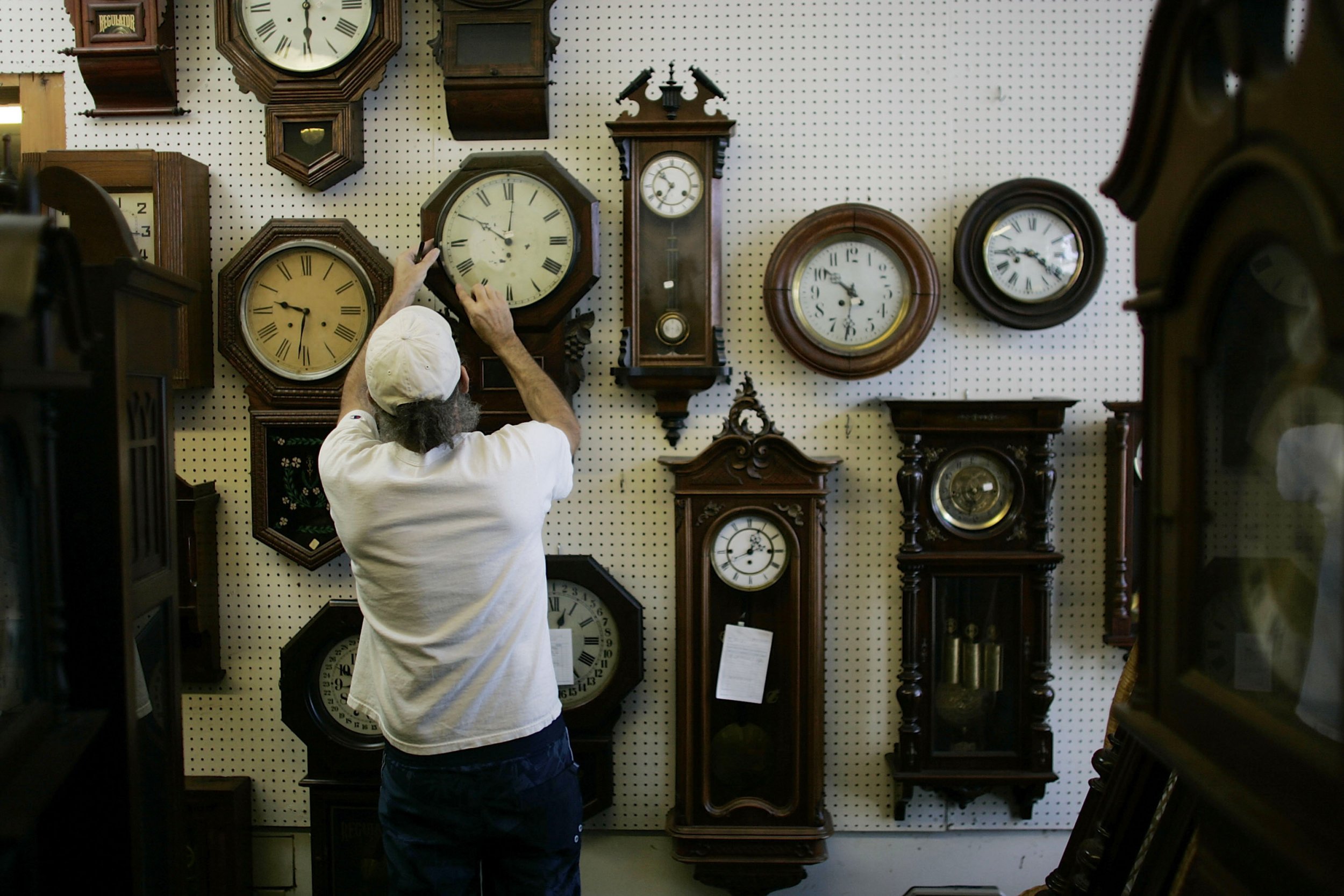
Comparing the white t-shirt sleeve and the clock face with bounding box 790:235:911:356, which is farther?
the clock face with bounding box 790:235:911:356

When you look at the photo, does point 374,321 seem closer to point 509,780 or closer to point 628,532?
point 628,532

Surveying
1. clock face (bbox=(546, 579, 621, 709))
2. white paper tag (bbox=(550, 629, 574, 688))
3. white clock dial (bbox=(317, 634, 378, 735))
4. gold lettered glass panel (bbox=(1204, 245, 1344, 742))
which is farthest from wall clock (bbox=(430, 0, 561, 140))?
gold lettered glass panel (bbox=(1204, 245, 1344, 742))

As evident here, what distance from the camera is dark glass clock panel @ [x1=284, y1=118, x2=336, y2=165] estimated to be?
269 cm

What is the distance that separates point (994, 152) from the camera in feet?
9.02

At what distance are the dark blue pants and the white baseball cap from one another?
76cm

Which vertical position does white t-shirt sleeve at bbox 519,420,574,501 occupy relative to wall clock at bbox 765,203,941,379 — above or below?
below

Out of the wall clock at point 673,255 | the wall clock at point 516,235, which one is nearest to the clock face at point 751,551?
the wall clock at point 673,255

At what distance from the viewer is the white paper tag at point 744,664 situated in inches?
104

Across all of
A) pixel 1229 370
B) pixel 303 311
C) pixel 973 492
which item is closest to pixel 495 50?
pixel 303 311

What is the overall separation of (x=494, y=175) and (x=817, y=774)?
1958mm

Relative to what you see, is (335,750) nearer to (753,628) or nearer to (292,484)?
(292,484)

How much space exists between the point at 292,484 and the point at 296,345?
0.41 meters

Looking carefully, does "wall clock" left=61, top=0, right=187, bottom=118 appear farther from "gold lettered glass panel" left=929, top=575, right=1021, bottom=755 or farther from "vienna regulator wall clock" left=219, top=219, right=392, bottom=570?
"gold lettered glass panel" left=929, top=575, right=1021, bottom=755

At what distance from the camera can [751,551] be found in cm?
266
